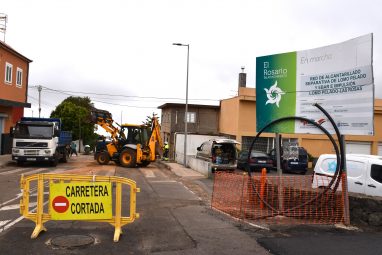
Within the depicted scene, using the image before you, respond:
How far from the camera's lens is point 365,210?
909cm

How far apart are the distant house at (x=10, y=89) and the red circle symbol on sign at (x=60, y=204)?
2252 centimetres

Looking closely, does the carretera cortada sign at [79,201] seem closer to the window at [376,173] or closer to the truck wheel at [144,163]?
the window at [376,173]

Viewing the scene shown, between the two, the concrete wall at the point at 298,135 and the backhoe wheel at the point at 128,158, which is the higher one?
the concrete wall at the point at 298,135

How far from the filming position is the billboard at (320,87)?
9.12m

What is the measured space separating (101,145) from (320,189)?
21.1 metres

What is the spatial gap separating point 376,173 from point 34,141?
18404 millimetres

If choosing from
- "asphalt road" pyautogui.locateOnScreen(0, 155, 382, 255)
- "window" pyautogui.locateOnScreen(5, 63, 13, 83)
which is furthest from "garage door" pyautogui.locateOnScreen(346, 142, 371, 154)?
"window" pyautogui.locateOnScreen(5, 63, 13, 83)

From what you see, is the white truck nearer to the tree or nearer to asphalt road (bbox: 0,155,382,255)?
asphalt road (bbox: 0,155,382,255)

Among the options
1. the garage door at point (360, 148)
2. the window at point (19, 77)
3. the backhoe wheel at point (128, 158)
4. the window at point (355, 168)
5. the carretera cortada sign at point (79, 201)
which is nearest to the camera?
the carretera cortada sign at point (79, 201)

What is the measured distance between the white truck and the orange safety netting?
1460 centimetres

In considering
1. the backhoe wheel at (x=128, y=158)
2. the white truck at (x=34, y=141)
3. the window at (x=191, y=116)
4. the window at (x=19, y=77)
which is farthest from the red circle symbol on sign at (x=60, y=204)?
the window at (x=191, y=116)

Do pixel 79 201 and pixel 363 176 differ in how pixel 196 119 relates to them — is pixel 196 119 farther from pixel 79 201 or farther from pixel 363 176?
pixel 79 201

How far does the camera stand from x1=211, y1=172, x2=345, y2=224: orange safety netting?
31.0 ft

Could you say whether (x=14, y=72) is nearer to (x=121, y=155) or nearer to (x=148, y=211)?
(x=121, y=155)
